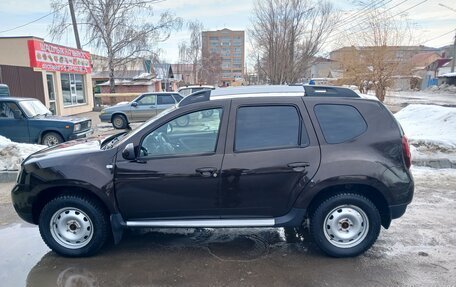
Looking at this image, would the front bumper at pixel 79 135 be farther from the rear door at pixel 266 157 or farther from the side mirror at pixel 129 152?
the rear door at pixel 266 157

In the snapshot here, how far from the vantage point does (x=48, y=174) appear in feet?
11.0

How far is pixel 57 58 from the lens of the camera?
18.3 m

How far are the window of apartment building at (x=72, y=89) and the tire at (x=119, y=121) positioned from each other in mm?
6854

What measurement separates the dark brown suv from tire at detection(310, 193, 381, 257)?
0.04 ft

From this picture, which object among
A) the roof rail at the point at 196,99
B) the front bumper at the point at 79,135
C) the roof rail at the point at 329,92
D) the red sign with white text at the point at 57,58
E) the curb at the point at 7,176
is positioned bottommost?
the curb at the point at 7,176

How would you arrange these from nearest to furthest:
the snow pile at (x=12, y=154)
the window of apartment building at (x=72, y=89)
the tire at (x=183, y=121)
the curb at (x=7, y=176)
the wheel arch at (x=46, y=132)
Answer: the tire at (x=183, y=121) < the curb at (x=7, y=176) < the snow pile at (x=12, y=154) < the wheel arch at (x=46, y=132) < the window of apartment building at (x=72, y=89)

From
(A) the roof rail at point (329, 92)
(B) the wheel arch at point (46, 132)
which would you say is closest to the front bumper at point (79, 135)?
(B) the wheel arch at point (46, 132)

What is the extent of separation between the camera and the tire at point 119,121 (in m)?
14.3

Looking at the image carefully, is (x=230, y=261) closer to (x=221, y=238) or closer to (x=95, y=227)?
(x=221, y=238)

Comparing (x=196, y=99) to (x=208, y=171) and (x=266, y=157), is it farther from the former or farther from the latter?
(x=266, y=157)

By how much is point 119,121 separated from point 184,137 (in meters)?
11.8

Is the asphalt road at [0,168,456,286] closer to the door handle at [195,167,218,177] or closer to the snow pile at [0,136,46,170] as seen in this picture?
the door handle at [195,167,218,177]

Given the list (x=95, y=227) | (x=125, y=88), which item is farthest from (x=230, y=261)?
(x=125, y=88)

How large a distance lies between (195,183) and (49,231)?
174 centimetres
